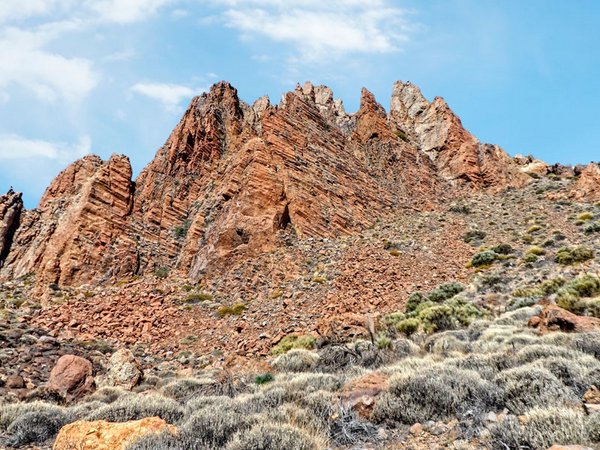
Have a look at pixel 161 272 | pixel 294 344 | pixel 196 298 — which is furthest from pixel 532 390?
pixel 161 272

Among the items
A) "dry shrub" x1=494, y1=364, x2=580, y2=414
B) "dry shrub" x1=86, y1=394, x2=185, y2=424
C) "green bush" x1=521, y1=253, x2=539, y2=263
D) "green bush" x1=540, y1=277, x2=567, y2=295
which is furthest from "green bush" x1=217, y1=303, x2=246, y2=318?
"dry shrub" x1=494, y1=364, x2=580, y2=414

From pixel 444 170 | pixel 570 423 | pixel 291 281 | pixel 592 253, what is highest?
pixel 444 170

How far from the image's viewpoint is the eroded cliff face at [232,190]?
30.0 metres

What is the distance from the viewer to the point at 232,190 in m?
32.8

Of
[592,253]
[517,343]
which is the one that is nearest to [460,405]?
[517,343]

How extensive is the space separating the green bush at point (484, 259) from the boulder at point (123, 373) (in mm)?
20405

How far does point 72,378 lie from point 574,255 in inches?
996

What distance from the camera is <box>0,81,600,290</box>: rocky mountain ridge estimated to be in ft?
98.3

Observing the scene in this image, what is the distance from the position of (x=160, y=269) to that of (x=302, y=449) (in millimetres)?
27333

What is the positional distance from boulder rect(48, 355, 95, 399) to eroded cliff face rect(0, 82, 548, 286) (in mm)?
14437

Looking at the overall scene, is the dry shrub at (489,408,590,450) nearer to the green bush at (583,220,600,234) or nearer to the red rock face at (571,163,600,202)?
the green bush at (583,220,600,234)

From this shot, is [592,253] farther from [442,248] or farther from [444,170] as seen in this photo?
[444,170]

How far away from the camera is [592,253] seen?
77.0 ft

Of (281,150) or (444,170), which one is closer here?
(281,150)
